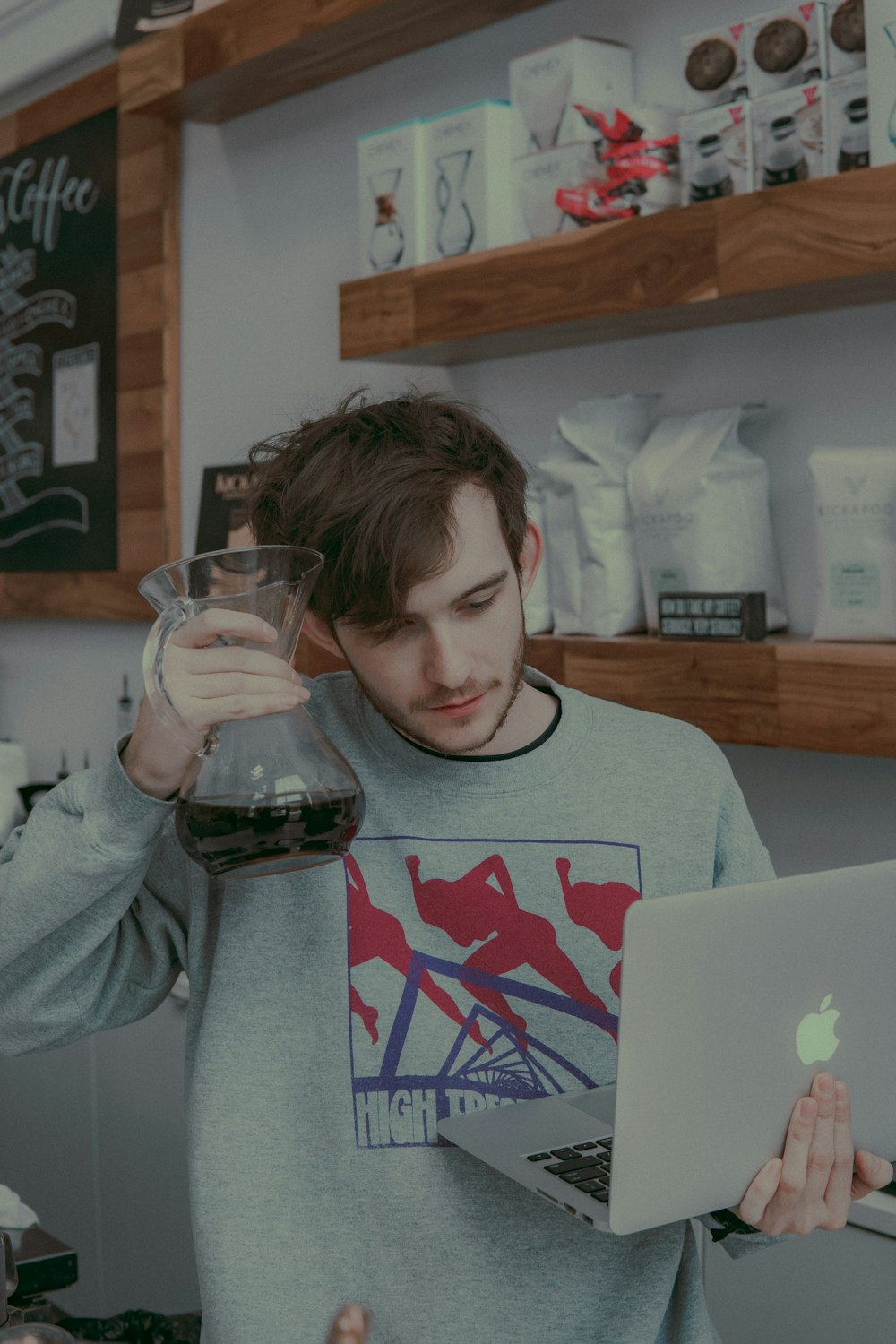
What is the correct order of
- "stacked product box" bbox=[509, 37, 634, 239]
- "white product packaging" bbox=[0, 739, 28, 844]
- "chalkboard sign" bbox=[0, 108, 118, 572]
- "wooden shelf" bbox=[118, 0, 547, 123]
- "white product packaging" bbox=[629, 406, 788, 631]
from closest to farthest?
1. "white product packaging" bbox=[629, 406, 788, 631]
2. "stacked product box" bbox=[509, 37, 634, 239]
3. "wooden shelf" bbox=[118, 0, 547, 123]
4. "white product packaging" bbox=[0, 739, 28, 844]
5. "chalkboard sign" bbox=[0, 108, 118, 572]

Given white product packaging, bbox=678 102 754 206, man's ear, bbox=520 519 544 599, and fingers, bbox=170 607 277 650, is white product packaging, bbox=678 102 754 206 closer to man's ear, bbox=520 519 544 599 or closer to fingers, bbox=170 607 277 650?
man's ear, bbox=520 519 544 599

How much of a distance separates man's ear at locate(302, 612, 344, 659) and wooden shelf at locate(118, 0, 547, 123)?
3.92ft

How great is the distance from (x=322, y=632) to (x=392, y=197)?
0.98 meters

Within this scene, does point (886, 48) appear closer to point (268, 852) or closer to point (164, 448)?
point (268, 852)

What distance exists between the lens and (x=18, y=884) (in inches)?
39.9

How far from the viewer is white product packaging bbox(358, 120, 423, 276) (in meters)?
1.94

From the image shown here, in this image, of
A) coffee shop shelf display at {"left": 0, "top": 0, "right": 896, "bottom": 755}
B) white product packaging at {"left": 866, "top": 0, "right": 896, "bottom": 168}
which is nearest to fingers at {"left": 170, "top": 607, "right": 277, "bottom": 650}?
coffee shop shelf display at {"left": 0, "top": 0, "right": 896, "bottom": 755}

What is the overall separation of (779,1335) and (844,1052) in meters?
0.78

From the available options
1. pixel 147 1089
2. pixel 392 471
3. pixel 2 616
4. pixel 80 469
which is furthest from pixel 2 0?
pixel 392 471

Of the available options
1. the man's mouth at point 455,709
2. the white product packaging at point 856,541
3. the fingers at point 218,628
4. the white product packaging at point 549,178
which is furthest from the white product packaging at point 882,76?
the fingers at point 218,628

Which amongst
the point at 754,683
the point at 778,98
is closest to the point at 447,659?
the point at 754,683

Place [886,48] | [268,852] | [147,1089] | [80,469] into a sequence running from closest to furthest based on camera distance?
[268,852], [886,48], [147,1089], [80,469]

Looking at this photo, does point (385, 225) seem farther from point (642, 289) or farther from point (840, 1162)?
point (840, 1162)

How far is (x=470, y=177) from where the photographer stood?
1859 millimetres
